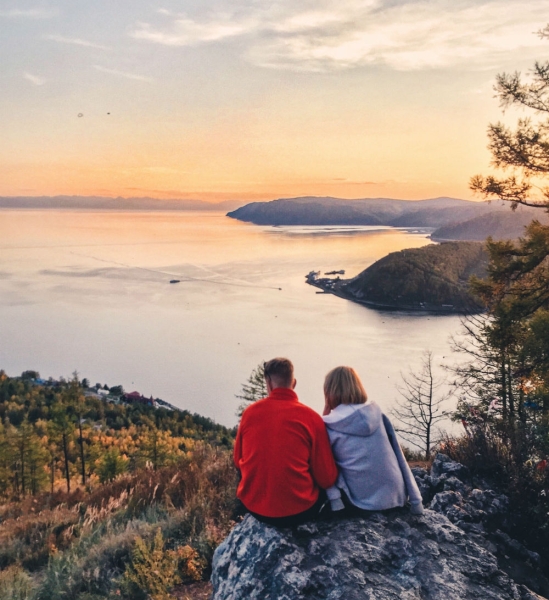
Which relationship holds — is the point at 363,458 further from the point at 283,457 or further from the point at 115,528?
the point at 115,528

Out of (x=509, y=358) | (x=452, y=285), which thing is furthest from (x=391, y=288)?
(x=509, y=358)

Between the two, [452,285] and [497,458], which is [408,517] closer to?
[497,458]

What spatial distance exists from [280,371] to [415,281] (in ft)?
270

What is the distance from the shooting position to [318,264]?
108 meters

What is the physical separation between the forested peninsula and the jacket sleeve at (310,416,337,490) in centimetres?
7268

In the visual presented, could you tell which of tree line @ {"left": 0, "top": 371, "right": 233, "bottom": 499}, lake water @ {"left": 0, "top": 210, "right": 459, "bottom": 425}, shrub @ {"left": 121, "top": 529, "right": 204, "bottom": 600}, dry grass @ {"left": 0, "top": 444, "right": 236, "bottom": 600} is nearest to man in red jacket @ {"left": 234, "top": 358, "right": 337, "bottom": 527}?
shrub @ {"left": 121, "top": 529, "right": 204, "bottom": 600}

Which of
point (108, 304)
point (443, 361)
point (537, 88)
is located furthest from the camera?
point (108, 304)

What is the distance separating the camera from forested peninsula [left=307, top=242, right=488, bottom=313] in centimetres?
7650

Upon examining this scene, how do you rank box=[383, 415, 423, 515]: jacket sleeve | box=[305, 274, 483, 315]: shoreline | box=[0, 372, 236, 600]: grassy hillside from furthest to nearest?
box=[305, 274, 483, 315]: shoreline → box=[0, 372, 236, 600]: grassy hillside → box=[383, 415, 423, 515]: jacket sleeve

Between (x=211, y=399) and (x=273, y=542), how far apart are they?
120 ft

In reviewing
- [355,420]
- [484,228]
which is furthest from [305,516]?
[484,228]

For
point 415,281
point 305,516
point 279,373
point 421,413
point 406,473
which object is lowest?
point 421,413

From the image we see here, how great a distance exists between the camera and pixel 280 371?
2779mm

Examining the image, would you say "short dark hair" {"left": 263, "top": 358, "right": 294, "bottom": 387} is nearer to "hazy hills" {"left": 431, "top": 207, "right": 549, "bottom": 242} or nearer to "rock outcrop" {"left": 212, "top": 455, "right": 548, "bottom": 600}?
"rock outcrop" {"left": 212, "top": 455, "right": 548, "bottom": 600}
